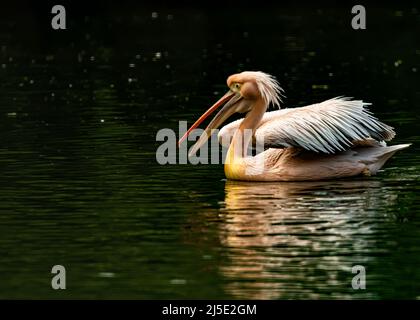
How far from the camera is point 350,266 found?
960 centimetres

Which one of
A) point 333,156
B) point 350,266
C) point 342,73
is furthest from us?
point 342,73

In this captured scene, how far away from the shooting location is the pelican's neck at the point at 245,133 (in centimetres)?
1317

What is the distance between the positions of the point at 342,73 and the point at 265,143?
457 inches

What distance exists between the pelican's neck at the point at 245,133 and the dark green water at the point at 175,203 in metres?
0.30

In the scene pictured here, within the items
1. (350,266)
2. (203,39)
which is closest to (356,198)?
(350,266)

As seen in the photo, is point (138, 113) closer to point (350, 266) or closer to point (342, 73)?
point (342, 73)

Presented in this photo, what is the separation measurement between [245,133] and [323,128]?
97cm

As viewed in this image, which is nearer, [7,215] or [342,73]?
[7,215]

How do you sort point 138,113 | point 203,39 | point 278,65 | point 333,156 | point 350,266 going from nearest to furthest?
point 350,266 < point 333,156 < point 138,113 < point 278,65 < point 203,39

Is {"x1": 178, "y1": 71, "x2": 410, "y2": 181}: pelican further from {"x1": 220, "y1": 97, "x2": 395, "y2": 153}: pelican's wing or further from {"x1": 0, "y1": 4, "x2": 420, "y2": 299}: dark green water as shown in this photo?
{"x1": 0, "y1": 4, "x2": 420, "y2": 299}: dark green water

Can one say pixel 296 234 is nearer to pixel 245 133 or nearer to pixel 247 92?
pixel 245 133

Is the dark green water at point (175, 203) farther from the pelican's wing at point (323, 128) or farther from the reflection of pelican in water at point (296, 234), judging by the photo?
the pelican's wing at point (323, 128)

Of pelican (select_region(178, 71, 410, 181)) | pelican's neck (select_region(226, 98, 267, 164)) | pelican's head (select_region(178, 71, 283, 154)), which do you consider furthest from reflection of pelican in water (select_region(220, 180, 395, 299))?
pelican's head (select_region(178, 71, 283, 154))

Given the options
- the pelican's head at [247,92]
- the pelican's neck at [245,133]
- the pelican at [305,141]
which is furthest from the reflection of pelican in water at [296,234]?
the pelican's head at [247,92]
